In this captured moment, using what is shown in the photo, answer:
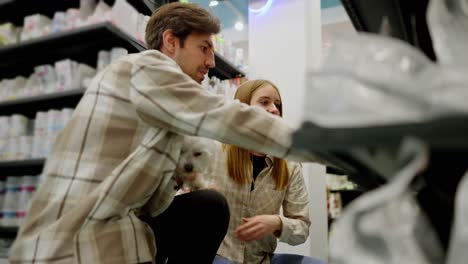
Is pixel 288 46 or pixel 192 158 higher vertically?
pixel 288 46

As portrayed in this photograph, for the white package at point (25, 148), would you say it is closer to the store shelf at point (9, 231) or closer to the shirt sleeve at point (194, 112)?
the store shelf at point (9, 231)

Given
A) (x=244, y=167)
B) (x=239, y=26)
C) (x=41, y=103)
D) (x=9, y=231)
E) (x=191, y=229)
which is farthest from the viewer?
(x=239, y=26)

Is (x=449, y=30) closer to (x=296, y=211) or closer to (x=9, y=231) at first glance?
(x=296, y=211)

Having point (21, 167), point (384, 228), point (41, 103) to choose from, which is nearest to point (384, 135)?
point (384, 228)

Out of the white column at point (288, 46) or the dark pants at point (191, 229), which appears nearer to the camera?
the dark pants at point (191, 229)

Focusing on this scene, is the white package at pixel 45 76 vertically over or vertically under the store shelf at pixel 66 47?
under

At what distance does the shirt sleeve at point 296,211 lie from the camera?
1521 millimetres

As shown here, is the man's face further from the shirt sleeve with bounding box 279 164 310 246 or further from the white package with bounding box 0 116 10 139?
the white package with bounding box 0 116 10 139

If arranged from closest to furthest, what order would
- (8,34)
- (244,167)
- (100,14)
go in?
(244,167) < (100,14) < (8,34)

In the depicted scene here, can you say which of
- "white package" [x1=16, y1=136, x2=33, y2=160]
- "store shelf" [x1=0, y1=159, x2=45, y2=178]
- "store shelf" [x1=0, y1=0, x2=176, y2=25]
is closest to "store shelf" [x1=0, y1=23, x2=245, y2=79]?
"store shelf" [x1=0, y1=0, x2=176, y2=25]

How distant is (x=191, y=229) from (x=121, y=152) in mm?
350

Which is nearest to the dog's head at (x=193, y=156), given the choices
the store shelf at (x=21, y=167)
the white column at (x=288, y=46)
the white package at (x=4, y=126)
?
the store shelf at (x=21, y=167)

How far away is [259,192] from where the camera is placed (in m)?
1.62

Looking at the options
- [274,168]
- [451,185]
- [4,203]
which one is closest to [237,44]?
[4,203]
